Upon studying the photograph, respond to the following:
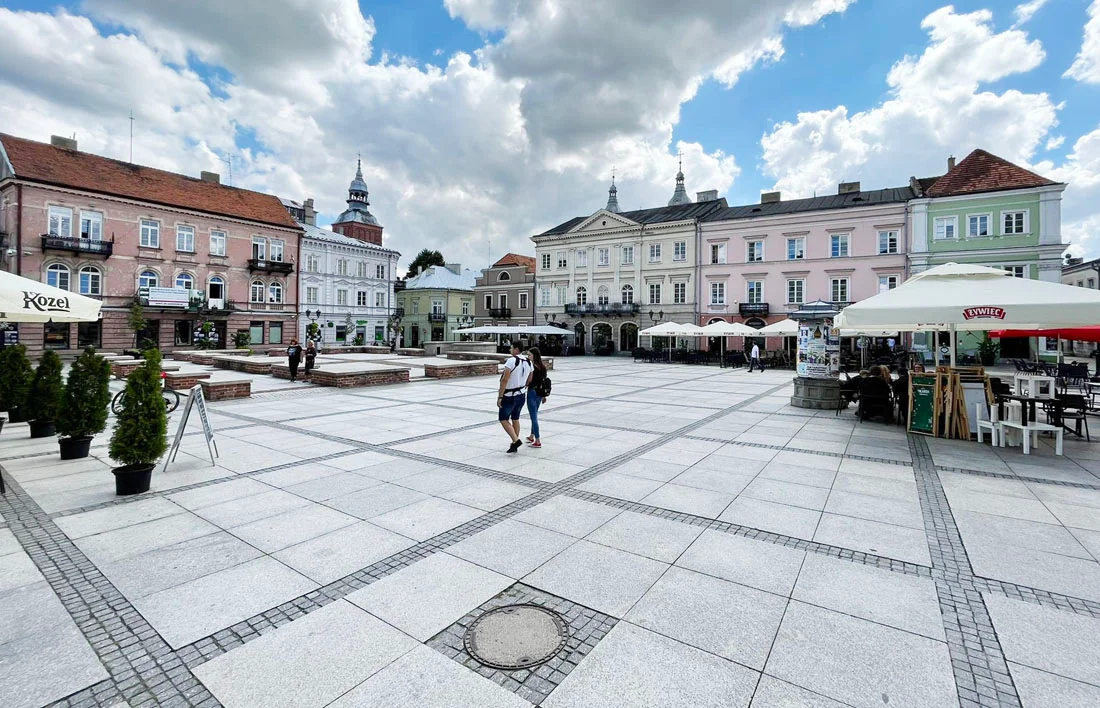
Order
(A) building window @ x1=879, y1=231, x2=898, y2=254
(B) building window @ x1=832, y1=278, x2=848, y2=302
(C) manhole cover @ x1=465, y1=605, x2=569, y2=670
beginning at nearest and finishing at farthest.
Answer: (C) manhole cover @ x1=465, y1=605, x2=569, y2=670 < (A) building window @ x1=879, y1=231, x2=898, y2=254 < (B) building window @ x1=832, y1=278, x2=848, y2=302

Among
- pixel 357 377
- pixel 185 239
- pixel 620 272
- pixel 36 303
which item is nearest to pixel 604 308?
pixel 620 272

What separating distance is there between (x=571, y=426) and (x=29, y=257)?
124 ft

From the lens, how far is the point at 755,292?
126 ft

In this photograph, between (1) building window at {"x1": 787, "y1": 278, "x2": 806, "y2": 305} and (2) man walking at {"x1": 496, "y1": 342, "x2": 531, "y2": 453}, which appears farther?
(1) building window at {"x1": 787, "y1": 278, "x2": 806, "y2": 305}

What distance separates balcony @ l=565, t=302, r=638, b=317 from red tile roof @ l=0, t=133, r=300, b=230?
82.9 ft

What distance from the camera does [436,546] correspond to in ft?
13.7

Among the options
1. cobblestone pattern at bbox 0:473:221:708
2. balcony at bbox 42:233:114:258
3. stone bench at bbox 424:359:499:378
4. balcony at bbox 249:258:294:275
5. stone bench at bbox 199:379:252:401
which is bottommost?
cobblestone pattern at bbox 0:473:221:708

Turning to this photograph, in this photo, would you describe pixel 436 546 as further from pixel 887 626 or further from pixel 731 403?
pixel 731 403

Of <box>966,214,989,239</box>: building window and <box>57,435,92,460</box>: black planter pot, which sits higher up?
<box>966,214,989,239</box>: building window

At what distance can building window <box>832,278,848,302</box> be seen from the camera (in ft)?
115

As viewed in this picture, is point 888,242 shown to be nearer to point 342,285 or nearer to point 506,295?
point 506,295

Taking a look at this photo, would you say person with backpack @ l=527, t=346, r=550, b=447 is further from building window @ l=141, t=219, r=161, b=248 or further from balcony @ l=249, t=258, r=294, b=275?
balcony @ l=249, t=258, r=294, b=275

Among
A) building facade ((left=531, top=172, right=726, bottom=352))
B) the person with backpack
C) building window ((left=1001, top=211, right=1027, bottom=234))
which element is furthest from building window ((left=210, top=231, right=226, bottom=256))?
building window ((left=1001, top=211, right=1027, bottom=234))

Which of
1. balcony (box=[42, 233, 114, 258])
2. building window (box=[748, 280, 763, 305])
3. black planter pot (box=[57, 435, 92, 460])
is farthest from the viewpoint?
building window (box=[748, 280, 763, 305])
